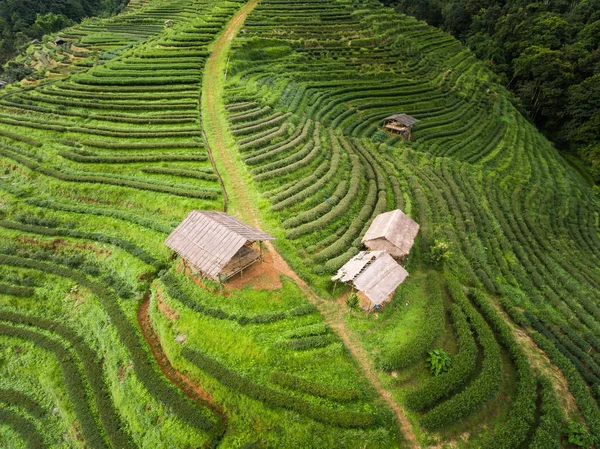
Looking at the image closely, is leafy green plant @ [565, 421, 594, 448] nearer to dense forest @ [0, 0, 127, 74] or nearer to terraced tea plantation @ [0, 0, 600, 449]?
terraced tea plantation @ [0, 0, 600, 449]

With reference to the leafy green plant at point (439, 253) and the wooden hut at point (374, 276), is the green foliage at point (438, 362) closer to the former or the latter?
the wooden hut at point (374, 276)

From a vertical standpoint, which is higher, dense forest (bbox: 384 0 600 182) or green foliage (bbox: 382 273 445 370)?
dense forest (bbox: 384 0 600 182)

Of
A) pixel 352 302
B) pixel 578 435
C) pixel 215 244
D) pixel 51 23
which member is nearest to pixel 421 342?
pixel 352 302

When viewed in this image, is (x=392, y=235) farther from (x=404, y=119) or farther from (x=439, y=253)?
(x=404, y=119)

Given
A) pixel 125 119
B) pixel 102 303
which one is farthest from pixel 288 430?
pixel 125 119

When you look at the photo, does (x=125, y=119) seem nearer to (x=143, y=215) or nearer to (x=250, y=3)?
(x=143, y=215)

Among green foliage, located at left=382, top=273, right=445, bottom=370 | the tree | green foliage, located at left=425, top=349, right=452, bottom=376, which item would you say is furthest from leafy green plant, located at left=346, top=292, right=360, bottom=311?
the tree
